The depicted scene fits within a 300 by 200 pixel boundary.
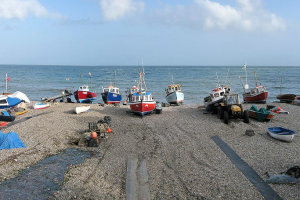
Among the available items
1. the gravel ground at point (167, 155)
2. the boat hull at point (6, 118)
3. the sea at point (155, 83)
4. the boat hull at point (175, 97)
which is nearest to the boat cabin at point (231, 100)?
the gravel ground at point (167, 155)

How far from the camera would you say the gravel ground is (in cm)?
1027

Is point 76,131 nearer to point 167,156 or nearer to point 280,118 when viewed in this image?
point 167,156

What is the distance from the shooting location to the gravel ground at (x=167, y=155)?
1027 centimetres

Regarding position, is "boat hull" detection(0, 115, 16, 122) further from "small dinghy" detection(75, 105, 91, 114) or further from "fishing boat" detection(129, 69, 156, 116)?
"fishing boat" detection(129, 69, 156, 116)

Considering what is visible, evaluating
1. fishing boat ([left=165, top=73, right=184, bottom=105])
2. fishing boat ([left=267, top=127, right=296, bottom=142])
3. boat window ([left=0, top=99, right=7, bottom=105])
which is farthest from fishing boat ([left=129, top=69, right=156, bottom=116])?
boat window ([left=0, top=99, right=7, bottom=105])

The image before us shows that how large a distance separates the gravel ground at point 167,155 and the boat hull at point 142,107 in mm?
1295

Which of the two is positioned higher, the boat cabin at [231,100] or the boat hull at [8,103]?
the boat cabin at [231,100]

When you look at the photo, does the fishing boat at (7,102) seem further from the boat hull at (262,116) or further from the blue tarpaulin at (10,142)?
the boat hull at (262,116)

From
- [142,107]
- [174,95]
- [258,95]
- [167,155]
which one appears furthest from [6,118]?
[258,95]

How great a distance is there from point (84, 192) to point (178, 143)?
750 centimetres

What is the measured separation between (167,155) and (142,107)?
34.0ft

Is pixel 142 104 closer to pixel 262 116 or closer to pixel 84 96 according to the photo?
pixel 262 116

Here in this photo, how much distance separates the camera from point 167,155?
14203 millimetres

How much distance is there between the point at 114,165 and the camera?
12836 millimetres
